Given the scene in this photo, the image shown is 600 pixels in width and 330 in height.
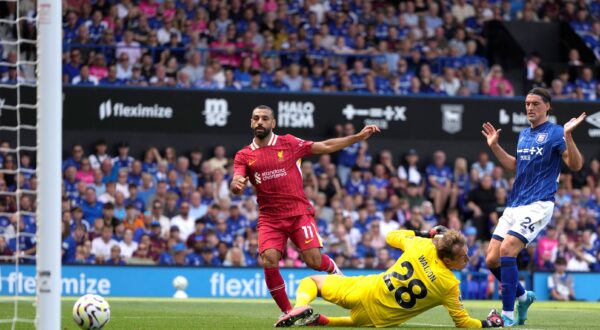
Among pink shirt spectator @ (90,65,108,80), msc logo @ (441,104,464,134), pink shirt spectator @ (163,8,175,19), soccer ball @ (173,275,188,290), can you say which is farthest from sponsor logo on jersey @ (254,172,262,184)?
msc logo @ (441,104,464,134)

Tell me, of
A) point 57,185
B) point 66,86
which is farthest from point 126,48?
point 57,185

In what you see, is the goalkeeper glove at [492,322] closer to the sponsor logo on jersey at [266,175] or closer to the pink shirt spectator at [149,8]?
the sponsor logo on jersey at [266,175]

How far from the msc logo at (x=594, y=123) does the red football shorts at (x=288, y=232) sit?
16259mm

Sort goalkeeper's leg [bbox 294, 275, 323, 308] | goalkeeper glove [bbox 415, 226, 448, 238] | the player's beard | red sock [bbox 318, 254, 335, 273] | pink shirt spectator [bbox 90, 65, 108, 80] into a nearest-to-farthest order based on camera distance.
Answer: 1. goalkeeper's leg [bbox 294, 275, 323, 308]
2. goalkeeper glove [bbox 415, 226, 448, 238]
3. the player's beard
4. red sock [bbox 318, 254, 335, 273]
5. pink shirt spectator [bbox 90, 65, 108, 80]

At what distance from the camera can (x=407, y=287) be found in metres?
10.0

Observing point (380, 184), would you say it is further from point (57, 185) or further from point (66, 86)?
point (57, 185)

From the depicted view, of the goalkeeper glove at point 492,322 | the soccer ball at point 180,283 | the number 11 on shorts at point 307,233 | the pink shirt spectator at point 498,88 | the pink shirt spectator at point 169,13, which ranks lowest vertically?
the soccer ball at point 180,283

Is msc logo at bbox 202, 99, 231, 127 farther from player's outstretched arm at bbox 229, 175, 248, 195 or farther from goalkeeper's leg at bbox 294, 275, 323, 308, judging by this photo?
goalkeeper's leg at bbox 294, 275, 323, 308

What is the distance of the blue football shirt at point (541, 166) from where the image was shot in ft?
36.9

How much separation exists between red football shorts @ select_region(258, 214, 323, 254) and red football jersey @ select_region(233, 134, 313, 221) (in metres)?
0.06

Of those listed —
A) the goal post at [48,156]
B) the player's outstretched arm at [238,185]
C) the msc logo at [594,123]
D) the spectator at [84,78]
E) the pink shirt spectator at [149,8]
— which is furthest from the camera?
the msc logo at [594,123]

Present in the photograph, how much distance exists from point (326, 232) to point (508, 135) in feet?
20.0

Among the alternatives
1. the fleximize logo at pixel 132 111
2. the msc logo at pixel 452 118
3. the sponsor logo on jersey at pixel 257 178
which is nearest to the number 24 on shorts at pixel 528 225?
the sponsor logo on jersey at pixel 257 178

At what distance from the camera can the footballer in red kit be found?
11.5 metres
